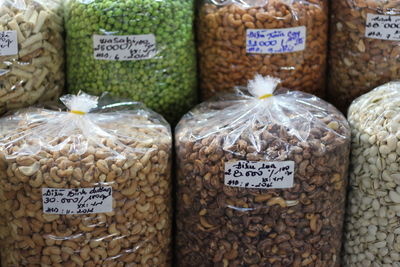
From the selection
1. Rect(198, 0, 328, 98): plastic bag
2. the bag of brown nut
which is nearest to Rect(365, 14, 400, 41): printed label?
Rect(198, 0, 328, 98): plastic bag

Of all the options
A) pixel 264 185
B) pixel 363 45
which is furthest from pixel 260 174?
pixel 363 45

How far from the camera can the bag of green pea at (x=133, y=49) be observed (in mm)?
1444

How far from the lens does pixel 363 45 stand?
155 centimetres

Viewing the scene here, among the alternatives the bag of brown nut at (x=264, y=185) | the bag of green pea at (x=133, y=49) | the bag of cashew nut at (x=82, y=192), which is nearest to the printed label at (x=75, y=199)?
the bag of cashew nut at (x=82, y=192)

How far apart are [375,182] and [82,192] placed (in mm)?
709

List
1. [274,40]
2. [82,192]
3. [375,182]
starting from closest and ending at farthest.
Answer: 1. [82,192]
2. [375,182]
3. [274,40]

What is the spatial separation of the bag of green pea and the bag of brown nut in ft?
0.57

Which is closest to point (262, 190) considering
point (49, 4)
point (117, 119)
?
point (117, 119)

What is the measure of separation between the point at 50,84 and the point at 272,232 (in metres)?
0.73

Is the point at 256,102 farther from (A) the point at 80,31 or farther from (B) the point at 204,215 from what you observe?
(A) the point at 80,31

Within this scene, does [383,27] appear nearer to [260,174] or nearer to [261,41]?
[261,41]

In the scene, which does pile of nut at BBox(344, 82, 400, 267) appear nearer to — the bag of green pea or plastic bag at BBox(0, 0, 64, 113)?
the bag of green pea

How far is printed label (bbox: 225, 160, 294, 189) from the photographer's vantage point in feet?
4.21

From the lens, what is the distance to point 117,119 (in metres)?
1.44
